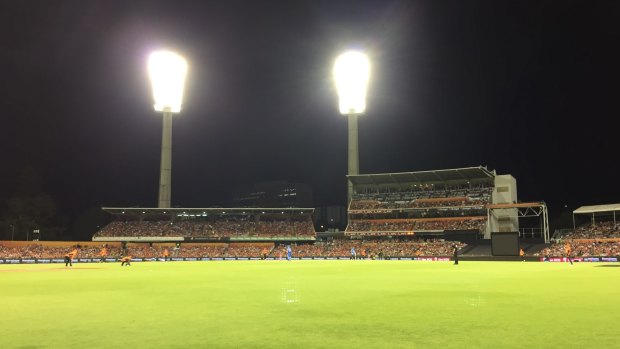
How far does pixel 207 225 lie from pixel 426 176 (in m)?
45.6

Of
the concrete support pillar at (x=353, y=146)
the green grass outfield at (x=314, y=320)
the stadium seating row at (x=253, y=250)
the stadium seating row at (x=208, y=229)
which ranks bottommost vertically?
the stadium seating row at (x=253, y=250)

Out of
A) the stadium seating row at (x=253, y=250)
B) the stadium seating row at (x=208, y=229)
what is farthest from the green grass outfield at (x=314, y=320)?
the stadium seating row at (x=208, y=229)

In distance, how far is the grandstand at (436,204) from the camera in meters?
79.1

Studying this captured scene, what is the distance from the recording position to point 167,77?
77.2m

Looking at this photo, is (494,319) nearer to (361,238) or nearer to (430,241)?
(430,241)

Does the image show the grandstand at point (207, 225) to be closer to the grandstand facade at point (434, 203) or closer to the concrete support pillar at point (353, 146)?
the grandstand facade at point (434, 203)

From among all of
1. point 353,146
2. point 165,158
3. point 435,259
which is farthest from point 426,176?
point 165,158

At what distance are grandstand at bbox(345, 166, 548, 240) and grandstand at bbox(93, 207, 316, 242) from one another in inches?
479

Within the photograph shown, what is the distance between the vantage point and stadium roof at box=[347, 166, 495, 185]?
8125 centimetres

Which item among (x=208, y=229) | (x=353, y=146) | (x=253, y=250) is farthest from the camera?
(x=208, y=229)

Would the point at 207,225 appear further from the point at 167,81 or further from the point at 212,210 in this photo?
the point at 167,81

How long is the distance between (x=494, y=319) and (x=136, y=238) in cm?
8633

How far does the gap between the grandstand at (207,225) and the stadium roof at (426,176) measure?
13.8m

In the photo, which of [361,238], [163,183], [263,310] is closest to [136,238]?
[163,183]
